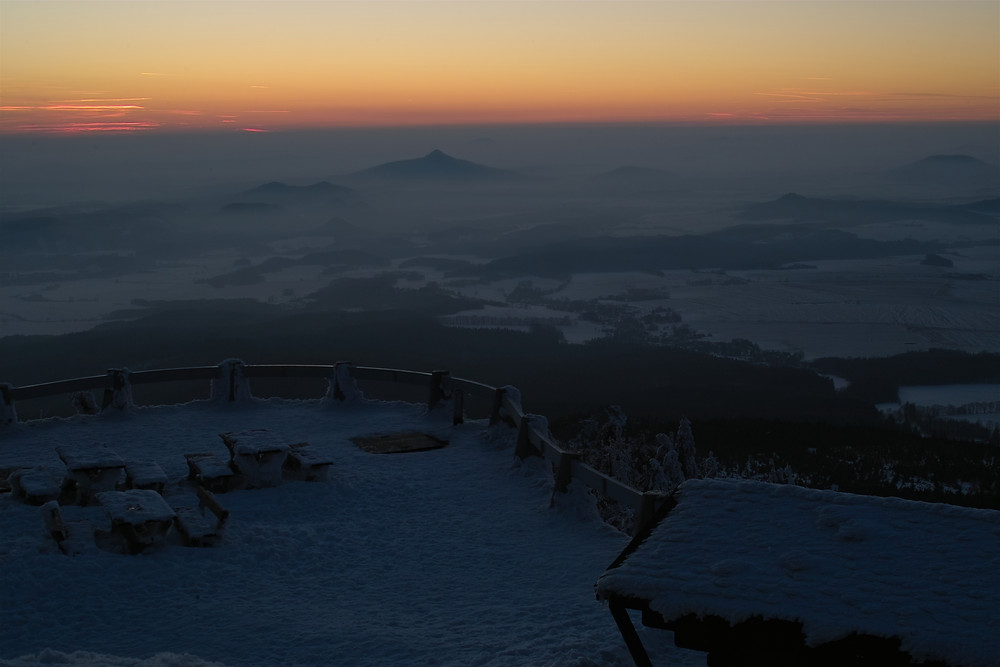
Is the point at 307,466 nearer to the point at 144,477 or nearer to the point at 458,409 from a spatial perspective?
the point at 144,477

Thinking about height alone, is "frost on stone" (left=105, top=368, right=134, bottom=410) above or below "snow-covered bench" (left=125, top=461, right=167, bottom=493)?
below

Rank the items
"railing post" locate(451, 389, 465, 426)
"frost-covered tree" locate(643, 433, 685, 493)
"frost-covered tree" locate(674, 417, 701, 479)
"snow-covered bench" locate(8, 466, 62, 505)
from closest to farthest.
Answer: "snow-covered bench" locate(8, 466, 62, 505)
"railing post" locate(451, 389, 465, 426)
"frost-covered tree" locate(643, 433, 685, 493)
"frost-covered tree" locate(674, 417, 701, 479)

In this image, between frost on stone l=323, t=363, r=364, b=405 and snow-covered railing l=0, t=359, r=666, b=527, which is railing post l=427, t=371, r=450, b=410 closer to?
snow-covered railing l=0, t=359, r=666, b=527

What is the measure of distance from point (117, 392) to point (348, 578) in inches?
321

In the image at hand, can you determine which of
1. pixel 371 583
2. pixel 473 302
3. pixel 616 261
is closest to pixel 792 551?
pixel 371 583

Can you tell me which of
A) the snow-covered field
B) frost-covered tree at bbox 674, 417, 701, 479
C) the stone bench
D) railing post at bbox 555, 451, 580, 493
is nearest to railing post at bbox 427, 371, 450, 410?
the stone bench

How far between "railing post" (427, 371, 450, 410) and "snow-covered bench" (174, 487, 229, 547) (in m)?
5.83

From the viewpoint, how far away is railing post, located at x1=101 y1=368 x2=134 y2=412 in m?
15.8

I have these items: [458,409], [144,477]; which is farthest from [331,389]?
[144,477]

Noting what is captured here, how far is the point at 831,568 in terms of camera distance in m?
5.25

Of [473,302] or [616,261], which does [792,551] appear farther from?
[616,261]

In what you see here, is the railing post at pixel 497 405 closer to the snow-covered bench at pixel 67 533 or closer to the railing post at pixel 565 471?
the railing post at pixel 565 471

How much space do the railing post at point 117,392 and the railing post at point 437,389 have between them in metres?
5.12

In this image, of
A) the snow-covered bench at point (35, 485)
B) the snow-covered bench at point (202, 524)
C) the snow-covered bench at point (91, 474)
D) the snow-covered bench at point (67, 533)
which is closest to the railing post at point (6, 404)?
the snow-covered bench at point (35, 485)
